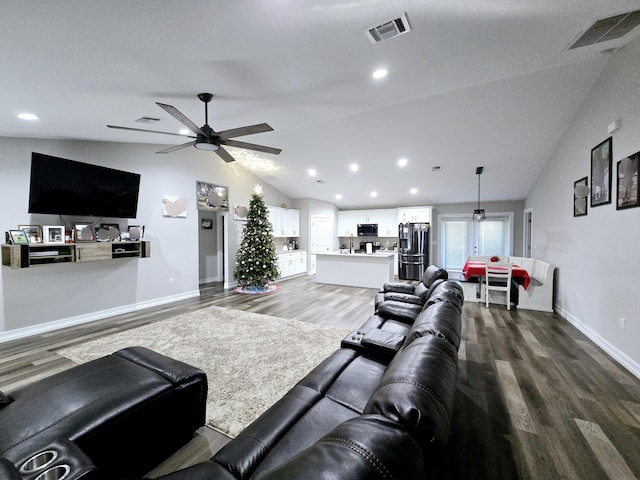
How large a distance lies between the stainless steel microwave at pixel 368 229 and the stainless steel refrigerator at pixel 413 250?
1153mm

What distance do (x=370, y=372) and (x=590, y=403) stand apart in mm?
1962

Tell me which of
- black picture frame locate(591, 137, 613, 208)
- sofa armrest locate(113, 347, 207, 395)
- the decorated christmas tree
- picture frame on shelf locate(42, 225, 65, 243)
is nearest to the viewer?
sofa armrest locate(113, 347, 207, 395)

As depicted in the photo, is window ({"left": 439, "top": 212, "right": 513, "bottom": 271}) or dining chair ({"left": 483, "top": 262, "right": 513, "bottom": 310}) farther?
window ({"left": 439, "top": 212, "right": 513, "bottom": 271})

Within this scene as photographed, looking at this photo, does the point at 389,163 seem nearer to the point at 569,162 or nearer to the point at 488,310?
the point at 569,162

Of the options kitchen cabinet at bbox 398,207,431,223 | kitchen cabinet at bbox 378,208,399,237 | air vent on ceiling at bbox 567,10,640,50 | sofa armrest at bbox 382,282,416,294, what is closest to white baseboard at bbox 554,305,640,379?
sofa armrest at bbox 382,282,416,294

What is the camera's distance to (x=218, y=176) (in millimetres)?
6602

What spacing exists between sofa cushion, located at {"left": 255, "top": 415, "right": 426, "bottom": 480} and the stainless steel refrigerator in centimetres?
785

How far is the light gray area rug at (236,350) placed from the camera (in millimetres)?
2283

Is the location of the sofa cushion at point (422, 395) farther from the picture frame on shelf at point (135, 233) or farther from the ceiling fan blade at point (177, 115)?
the picture frame on shelf at point (135, 233)

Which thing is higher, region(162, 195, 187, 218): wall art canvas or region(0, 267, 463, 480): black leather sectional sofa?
region(162, 195, 187, 218): wall art canvas

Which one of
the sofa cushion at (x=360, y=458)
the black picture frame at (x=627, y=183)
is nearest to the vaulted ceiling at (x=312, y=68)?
the black picture frame at (x=627, y=183)

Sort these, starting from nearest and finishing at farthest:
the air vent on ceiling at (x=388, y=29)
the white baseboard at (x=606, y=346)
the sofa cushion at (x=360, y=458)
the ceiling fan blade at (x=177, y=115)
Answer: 1. the sofa cushion at (x=360, y=458)
2. the air vent on ceiling at (x=388, y=29)
3. the ceiling fan blade at (x=177, y=115)
4. the white baseboard at (x=606, y=346)

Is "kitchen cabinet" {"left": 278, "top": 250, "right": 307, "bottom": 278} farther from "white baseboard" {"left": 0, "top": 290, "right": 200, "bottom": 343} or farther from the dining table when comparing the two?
the dining table

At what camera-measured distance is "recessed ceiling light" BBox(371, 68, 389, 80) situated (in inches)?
111
